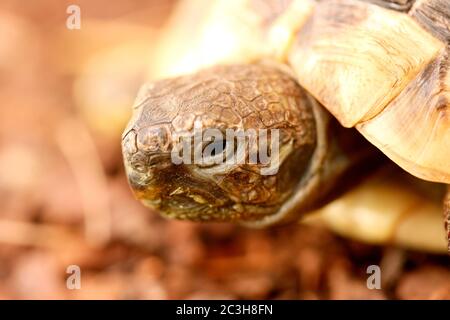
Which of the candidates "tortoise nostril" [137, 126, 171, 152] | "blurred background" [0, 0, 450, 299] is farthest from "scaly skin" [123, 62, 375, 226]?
"blurred background" [0, 0, 450, 299]

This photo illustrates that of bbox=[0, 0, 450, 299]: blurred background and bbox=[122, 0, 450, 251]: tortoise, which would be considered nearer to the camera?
bbox=[122, 0, 450, 251]: tortoise

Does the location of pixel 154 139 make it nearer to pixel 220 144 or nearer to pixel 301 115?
pixel 220 144

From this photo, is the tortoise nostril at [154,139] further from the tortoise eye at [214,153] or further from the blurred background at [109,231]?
the blurred background at [109,231]

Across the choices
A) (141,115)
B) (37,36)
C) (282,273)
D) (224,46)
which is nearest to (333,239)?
(282,273)

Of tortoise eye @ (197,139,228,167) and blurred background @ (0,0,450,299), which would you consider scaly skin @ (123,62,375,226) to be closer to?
tortoise eye @ (197,139,228,167)

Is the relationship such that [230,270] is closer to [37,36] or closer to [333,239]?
[333,239]

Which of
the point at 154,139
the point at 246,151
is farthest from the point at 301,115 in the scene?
the point at 154,139

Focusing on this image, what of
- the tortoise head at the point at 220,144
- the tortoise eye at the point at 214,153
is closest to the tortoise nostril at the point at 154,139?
the tortoise head at the point at 220,144
